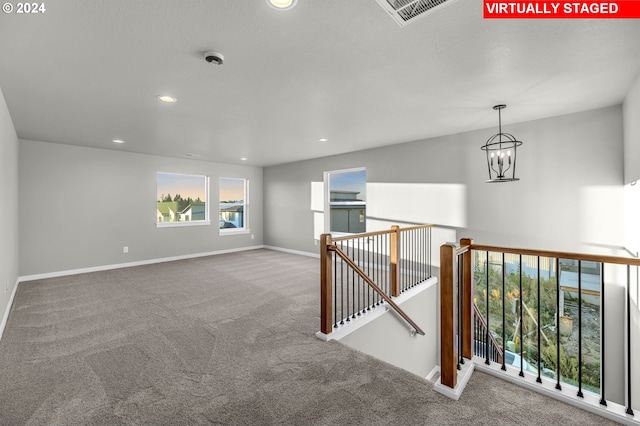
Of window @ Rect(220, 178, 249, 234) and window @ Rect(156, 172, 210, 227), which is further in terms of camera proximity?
window @ Rect(220, 178, 249, 234)

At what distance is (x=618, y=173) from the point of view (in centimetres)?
339

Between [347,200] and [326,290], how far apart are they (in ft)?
12.9

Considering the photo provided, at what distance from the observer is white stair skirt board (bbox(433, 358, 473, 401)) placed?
196cm

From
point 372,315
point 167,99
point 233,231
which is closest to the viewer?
point 167,99

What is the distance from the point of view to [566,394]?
6.30 ft

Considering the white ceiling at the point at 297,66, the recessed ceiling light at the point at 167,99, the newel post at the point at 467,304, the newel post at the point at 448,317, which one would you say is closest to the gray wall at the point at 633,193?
the white ceiling at the point at 297,66

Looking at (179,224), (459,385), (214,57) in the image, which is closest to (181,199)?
(179,224)

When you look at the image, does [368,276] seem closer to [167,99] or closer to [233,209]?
[167,99]

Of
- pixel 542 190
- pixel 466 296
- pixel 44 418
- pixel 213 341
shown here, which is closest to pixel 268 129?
pixel 213 341

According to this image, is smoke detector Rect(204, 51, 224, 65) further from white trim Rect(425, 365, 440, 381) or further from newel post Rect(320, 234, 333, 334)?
white trim Rect(425, 365, 440, 381)

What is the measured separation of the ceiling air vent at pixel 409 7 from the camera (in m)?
1.65

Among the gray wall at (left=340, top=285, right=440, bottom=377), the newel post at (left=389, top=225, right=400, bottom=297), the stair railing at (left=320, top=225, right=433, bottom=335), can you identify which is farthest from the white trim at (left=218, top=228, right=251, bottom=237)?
the gray wall at (left=340, top=285, right=440, bottom=377)

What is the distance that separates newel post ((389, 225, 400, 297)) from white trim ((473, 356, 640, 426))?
5.67 feet

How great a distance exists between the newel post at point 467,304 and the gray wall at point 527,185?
2277mm
